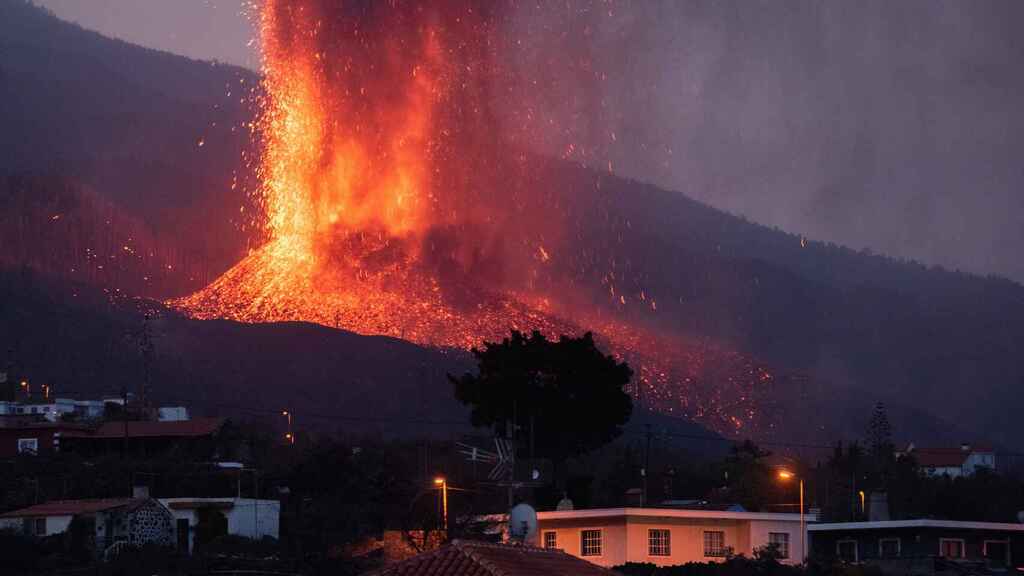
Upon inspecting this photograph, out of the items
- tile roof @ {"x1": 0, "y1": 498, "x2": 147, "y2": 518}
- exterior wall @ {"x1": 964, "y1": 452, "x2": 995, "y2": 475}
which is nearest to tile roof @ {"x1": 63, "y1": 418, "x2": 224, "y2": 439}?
tile roof @ {"x1": 0, "y1": 498, "x2": 147, "y2": 518}

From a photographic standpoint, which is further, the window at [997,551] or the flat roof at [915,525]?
the window at [997,551]

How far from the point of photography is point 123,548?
242 feet

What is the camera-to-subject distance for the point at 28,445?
10381cm

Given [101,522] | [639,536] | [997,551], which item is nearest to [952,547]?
[997,551]

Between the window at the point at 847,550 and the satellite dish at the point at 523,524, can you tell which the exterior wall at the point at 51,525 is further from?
the satellite dish at the point at 523,524

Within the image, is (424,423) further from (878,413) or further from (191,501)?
(191,501)

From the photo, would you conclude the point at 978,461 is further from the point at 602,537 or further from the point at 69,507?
the point at 69,507

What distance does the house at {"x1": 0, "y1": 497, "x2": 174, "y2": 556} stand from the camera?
75.2m

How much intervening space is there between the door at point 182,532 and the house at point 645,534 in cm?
1819

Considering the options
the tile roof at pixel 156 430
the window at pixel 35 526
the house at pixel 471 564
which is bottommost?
the house at pixel 471 564

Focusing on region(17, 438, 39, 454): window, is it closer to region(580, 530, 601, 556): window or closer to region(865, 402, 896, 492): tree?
region(865, 402, 896, 492): tree

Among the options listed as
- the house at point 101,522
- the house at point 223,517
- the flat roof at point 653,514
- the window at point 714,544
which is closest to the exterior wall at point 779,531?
the flat roof at point 653,514

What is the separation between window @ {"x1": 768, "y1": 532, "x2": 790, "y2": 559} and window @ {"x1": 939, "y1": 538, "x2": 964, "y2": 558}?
5529 millimetres

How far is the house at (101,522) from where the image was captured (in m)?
75.2
